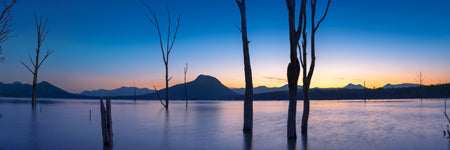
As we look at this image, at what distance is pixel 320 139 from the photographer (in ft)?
40.8

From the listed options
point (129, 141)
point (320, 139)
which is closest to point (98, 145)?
point (129, 141)

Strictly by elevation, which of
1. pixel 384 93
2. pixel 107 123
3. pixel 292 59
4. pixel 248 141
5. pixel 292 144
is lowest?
pixel 384 93

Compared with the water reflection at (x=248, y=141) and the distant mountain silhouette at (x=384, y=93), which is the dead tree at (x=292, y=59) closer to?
the water reflection at (x=248, y=141)

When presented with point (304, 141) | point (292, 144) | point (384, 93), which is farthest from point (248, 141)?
point (384, 93)

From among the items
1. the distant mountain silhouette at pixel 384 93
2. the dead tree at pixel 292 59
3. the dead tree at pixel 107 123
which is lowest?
the distant mountain silhouette at pixel 384 93

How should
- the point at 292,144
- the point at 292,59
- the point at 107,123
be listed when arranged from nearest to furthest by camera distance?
1. the point at 107,123
2. the point at 292,59
3. the point at 292,144

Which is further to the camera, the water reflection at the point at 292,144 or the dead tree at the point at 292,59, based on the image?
the water reflection at the point at 292,144

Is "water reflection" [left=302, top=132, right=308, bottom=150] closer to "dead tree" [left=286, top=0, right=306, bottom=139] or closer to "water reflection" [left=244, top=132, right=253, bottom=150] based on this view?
"dead tree" [left=286, top=0, right=306, bottom=139]

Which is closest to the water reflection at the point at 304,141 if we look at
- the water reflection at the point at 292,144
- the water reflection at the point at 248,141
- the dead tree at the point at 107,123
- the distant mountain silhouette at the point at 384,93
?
the water reflection at the point at 292,144

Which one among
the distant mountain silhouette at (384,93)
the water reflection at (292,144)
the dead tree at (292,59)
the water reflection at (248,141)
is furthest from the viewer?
the distant mountain silhouette at (384,93)

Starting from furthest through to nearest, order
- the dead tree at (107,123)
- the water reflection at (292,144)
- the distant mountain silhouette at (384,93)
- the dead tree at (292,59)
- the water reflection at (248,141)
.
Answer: the distant mountain silhouette at (384,93) < the water reflection at (248,141) < the water reflection at (292,144) < the dead tree at (292,59) < the dead tree at (107,123)

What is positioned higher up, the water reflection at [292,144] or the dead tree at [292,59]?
the dead tree at [292,59]

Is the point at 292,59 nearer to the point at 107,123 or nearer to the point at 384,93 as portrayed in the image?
the point at 107,123

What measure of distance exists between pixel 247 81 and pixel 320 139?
3.80 m
